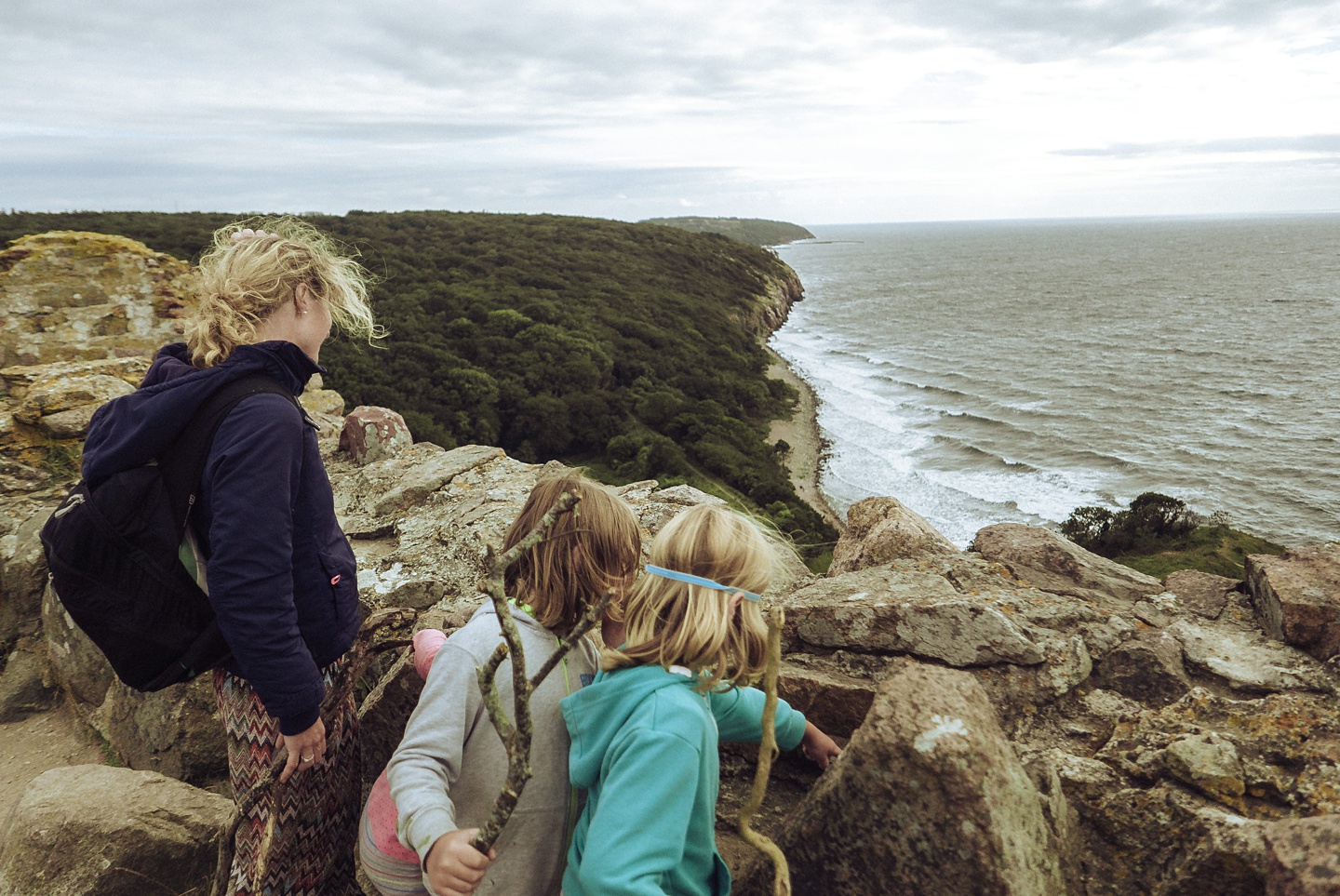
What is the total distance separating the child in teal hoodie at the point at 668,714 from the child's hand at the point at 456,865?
24cm

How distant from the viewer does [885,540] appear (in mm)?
4492

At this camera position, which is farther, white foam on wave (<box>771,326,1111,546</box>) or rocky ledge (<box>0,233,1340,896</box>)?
white foam on wave (<box>771,326,1111,546</box>)

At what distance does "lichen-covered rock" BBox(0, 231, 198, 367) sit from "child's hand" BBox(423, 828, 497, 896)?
8.25 m

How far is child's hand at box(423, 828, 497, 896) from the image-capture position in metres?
1.63

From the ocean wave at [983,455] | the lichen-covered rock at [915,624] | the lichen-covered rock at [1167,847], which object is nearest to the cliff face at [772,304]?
the ocean wave at [983,455]

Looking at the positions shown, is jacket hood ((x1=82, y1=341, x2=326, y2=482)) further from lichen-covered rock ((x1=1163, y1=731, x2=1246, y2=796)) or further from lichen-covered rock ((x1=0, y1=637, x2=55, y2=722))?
lichen-covered rock ((x1=0, y1=637, x2=55, y2=722))

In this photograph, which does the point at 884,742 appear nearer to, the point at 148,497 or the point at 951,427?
the point at 148,497

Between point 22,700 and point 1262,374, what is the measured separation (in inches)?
1774

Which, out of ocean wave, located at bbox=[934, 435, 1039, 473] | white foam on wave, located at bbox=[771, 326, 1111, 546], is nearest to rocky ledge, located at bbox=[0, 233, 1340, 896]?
white foam on wave, located at bbox=[771, 326, 1111, 546]

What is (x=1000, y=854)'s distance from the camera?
1.84 metres

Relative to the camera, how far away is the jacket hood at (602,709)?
172 cm

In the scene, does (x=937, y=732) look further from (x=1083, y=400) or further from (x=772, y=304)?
(x=772, y=304)

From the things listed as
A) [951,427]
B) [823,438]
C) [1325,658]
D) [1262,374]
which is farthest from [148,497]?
[1262,374]

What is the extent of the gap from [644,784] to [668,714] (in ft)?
0.50
